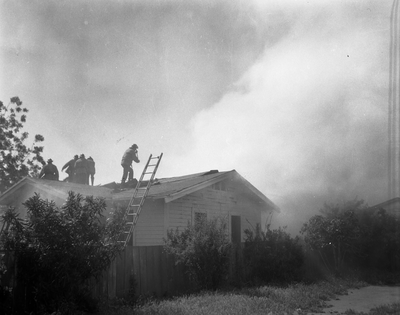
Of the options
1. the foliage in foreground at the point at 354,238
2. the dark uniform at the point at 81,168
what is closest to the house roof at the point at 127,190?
the dark uniform at the point at 81,168

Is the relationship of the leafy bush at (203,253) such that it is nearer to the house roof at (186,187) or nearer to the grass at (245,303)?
the grass at (245,303)

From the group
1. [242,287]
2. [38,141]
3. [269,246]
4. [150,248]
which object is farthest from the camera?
[38,141]

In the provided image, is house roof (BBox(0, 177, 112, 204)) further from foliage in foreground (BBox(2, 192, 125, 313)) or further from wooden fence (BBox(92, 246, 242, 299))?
foliage in foreground (BBox(2, 192, 125, 313))

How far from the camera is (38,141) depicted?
32531 mm

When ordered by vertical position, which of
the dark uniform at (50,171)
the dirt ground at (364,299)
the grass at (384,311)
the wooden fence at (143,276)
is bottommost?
the dirt ground at (364,299)

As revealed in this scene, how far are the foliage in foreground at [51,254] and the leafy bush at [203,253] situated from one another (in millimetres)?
3659

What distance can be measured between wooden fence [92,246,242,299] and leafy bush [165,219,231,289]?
1.02ft

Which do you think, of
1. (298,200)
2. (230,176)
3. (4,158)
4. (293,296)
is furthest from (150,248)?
(4,158)

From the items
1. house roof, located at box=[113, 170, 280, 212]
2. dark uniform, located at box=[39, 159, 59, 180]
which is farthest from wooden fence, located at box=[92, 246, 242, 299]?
dark uniform, located at box=[39, 159, 59, 180]

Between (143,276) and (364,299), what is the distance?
20.5 feet

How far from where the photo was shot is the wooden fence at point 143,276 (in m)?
9.91

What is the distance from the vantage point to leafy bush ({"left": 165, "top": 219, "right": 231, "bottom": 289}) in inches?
456

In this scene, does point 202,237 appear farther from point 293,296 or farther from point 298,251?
point 298,251

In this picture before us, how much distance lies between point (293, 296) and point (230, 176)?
8581 mm
